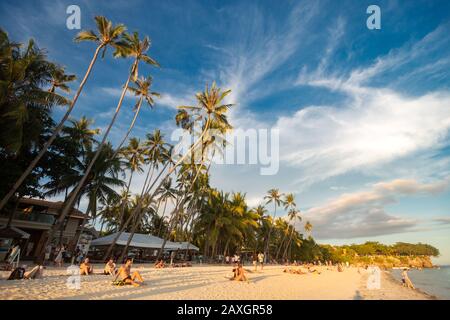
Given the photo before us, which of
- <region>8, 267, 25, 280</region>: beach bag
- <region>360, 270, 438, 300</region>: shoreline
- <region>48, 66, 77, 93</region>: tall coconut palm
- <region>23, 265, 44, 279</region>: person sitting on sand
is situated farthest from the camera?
<region>48, 66, 77, 93</region>: tall coconut palm

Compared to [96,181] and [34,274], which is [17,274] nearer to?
[34,274]

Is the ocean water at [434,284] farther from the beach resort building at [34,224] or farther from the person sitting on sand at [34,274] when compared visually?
the beach resort building at [34,224]

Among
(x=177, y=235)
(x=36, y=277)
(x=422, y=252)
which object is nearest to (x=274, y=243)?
(x=177, y=235)

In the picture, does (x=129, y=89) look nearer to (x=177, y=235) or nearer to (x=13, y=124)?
(x=13, y=124)

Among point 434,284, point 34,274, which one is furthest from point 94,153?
point 434,284

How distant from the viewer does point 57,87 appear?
2245 cm

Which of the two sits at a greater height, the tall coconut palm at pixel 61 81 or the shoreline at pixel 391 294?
the tall coconut palm at pixel 61 81

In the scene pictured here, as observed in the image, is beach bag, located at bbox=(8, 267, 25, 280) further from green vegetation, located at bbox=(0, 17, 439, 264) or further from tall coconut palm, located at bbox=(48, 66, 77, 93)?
tall coconut palm, located at bbox=(48, 66, 77, 93)

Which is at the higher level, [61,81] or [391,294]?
[61,81]

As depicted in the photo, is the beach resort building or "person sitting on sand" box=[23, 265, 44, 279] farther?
the beach resort building

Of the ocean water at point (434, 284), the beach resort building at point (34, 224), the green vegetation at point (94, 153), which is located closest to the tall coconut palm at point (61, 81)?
the green vegetation at point (94, 153)

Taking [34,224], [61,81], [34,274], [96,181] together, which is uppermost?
[61,81]

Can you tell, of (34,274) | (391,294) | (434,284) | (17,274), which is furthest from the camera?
(434,284)

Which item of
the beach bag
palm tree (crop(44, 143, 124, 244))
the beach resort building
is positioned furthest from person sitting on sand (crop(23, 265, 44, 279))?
palm tree (crop(44, 143, 124, 244))
